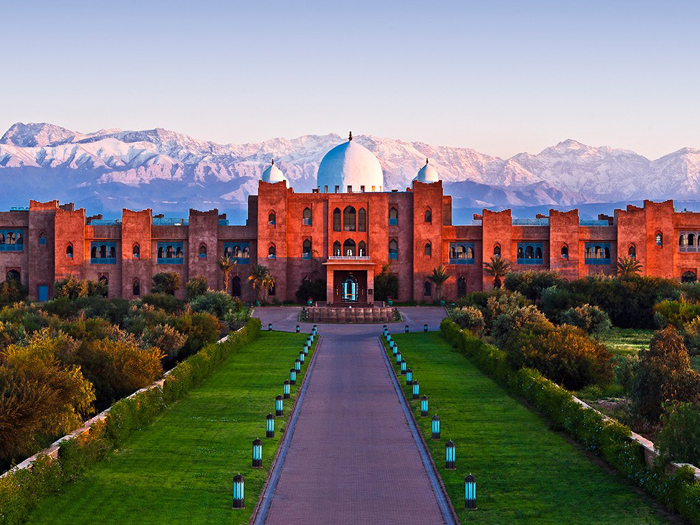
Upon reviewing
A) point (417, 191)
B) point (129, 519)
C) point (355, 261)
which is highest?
point (417, 191)

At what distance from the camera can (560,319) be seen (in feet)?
165

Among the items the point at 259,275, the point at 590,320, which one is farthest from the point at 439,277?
the point at 590,320

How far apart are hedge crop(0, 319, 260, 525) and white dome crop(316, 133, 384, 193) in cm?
4837

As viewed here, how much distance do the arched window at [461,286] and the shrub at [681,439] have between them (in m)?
55.9

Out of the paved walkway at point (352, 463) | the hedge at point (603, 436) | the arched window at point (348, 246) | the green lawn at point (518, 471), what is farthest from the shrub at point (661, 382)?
the arched window at point (348, 246)

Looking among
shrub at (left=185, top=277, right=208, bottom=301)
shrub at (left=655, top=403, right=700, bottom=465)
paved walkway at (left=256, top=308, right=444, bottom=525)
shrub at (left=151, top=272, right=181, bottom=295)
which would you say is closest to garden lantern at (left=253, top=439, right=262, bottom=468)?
paved walkway at (left=256, top=308, right=444, bottom=525)

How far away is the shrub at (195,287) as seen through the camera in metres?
66.2

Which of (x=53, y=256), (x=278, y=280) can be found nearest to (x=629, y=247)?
(x=278, y=280)

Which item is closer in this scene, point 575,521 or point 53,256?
point 575,521

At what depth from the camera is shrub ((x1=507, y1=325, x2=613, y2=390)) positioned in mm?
29391

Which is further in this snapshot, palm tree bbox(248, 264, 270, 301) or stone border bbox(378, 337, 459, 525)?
palm tree bbox(248, 264, 270, 301)

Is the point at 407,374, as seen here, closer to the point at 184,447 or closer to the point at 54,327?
the point at 184,447

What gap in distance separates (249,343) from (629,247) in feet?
129

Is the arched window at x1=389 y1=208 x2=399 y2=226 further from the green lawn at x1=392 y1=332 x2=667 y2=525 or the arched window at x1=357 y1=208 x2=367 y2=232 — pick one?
the green lawn at x1=392 y1=332 x2=667 y2=525
